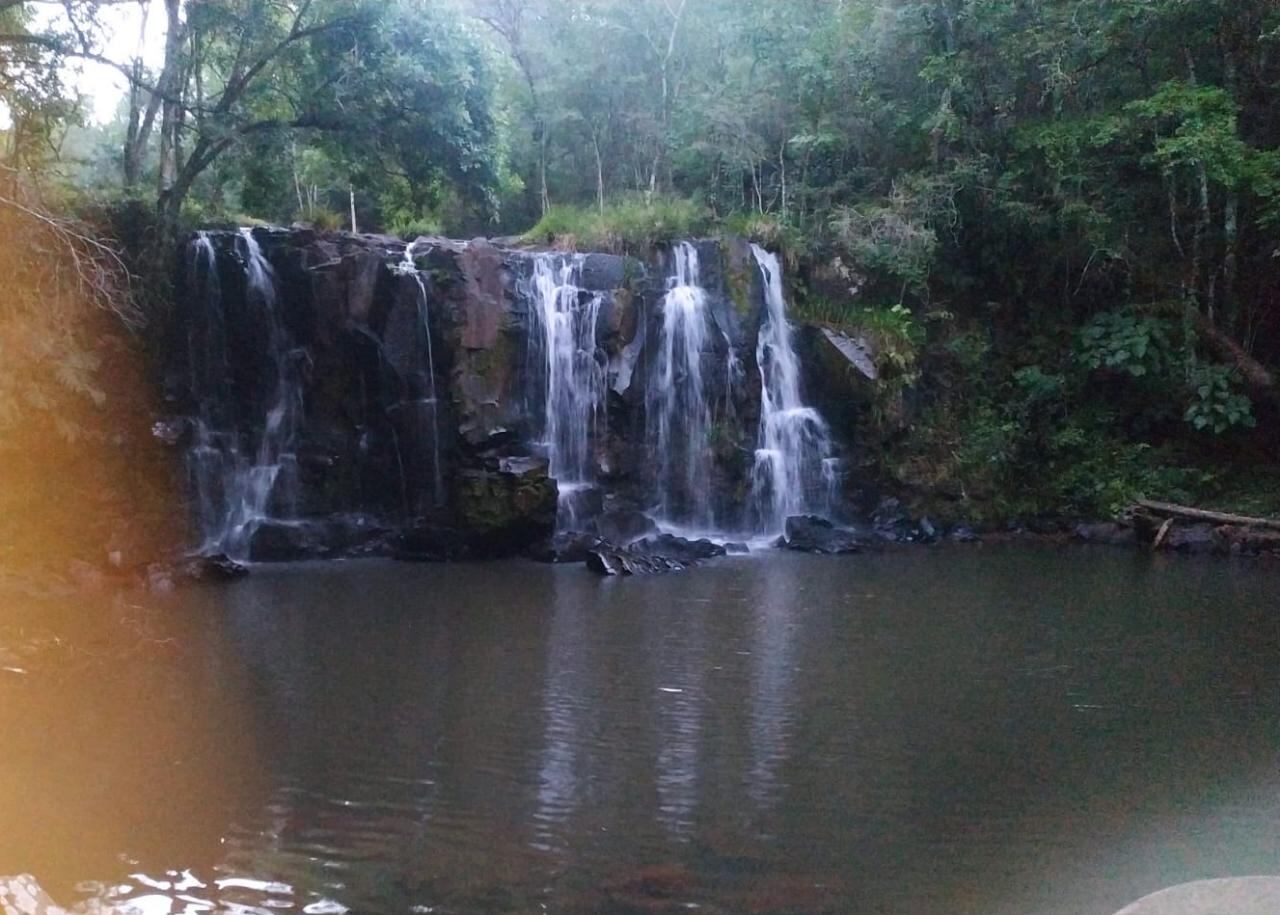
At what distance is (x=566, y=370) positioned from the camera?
1800cm

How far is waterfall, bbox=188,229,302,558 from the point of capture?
54.1 feet

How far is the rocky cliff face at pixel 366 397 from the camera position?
16.3 meters

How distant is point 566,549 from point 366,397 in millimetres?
4180

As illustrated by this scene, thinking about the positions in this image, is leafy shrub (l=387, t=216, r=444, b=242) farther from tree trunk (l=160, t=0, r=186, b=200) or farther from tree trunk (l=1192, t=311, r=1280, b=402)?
tree trunk (l=1192, t=311, r=1280, b=402)

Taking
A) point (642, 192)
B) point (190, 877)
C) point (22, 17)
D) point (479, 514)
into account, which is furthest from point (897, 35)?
point (190, 877)

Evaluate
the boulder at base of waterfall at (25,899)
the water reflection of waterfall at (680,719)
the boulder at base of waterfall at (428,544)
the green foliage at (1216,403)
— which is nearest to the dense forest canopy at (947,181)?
the green foliage at (1216,403)

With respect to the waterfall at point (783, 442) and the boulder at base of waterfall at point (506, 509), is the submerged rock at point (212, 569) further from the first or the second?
the waterfall at point (783, 442)

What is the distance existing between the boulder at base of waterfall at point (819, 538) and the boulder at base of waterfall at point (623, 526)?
7.16 feet

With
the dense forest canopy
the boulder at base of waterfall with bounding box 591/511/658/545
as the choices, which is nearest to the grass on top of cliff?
the dense forest canopy

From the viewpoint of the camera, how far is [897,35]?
22375 mm

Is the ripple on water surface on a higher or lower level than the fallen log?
lower

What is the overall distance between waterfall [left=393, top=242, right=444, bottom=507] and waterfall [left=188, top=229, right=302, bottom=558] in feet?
6.64

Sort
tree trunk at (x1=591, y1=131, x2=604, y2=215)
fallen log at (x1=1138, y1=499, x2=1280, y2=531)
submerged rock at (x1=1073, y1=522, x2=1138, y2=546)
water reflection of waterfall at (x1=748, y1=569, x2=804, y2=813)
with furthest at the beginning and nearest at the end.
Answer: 1. tree trunk at (x1=591, y1=131, x2=604, y2=215)
2. submerged rock at (x1=1073, y1=522, x2=1138, y2=546)
3. fallen log at (x1=1138, y1=499, x2=1280, y2=531)
4. water reflection of waterfall at (x1=748, y1=569, x2=804, y2=813)

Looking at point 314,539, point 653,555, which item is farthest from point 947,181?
point 314,539
